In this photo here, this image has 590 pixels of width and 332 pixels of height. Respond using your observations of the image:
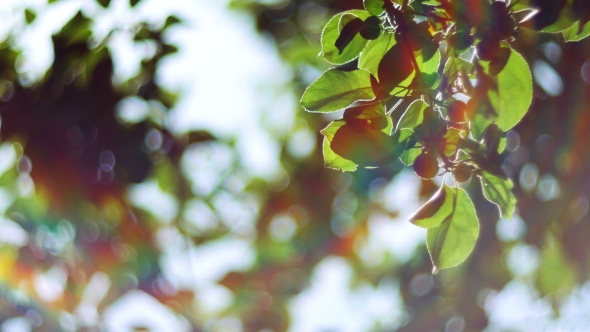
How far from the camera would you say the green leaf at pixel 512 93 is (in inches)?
31.0

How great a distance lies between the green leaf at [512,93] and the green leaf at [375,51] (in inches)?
6.8

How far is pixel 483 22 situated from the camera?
0.76 m

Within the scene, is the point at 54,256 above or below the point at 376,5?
below

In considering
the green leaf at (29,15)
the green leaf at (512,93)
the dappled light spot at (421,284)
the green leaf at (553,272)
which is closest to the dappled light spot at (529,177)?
the green leaf at (553,272)

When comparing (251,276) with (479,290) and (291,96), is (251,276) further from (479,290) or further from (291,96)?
(479,290)

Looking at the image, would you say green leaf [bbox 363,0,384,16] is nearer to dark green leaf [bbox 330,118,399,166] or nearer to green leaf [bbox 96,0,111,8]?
dark green leaf [bbox 330,118,399,166]

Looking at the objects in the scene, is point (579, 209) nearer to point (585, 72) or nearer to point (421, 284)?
point (585, 72)

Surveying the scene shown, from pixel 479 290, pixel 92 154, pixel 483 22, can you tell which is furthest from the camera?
pixel 479 290

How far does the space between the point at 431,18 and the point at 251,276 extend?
2484mm

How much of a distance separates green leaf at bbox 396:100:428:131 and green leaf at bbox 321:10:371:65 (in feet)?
0.41

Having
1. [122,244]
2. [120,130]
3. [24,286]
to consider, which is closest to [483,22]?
[120,130]

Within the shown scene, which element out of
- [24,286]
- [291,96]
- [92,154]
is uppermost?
[92,154]

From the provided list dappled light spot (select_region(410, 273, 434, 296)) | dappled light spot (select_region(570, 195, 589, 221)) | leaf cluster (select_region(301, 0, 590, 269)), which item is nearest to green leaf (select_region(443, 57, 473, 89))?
leaf cluster (select_region(301, 0, 590, 269))

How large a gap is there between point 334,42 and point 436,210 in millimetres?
308
